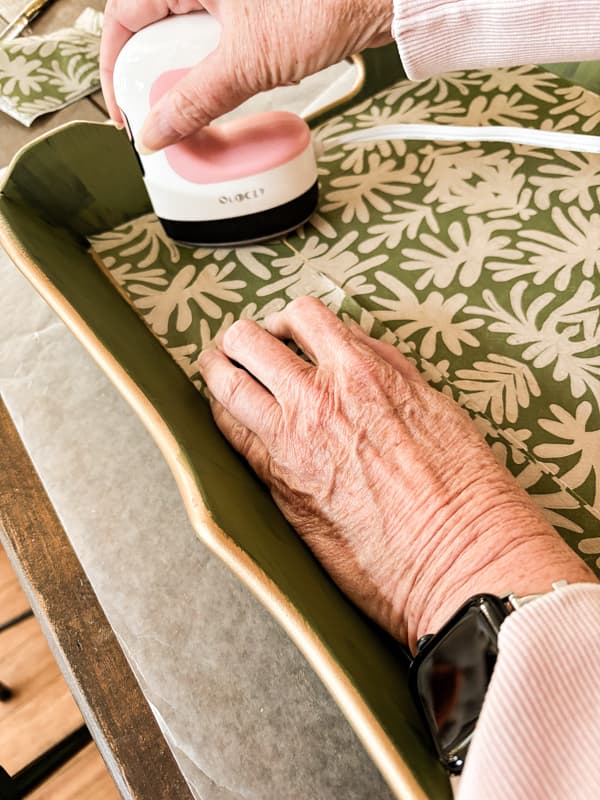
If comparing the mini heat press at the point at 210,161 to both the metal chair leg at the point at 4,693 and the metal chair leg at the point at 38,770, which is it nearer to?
the metal chair leg at the point at 38,770

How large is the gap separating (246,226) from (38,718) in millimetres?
1008

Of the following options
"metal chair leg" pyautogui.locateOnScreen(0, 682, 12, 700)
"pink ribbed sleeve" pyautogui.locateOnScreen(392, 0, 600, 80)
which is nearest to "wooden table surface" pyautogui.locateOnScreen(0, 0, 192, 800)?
"pink ribbed sleeve" pyautogui.locateOnScreen(392, 0, 600, 80)

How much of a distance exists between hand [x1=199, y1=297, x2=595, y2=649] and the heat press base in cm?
18

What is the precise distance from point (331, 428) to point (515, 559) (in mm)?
175

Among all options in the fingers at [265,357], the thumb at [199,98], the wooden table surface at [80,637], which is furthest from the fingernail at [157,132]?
the wooden table surface at [80,637]

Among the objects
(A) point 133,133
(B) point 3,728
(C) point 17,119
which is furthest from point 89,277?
(B) point 3,728

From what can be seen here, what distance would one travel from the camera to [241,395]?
1.85 ft

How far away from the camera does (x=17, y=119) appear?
117 cm

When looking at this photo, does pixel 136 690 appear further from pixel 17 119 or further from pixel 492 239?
pixel 17 119

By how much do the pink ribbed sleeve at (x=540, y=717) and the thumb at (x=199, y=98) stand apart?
20.7 inches

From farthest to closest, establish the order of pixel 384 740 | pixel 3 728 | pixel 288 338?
pixel 3 728, pixel 288 338, pixel 384 740

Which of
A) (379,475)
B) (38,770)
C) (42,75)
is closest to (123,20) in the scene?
(379,475)

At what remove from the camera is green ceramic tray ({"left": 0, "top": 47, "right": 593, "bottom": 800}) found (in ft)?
1.21

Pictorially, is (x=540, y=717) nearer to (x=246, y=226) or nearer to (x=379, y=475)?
(x=379, y=475)
